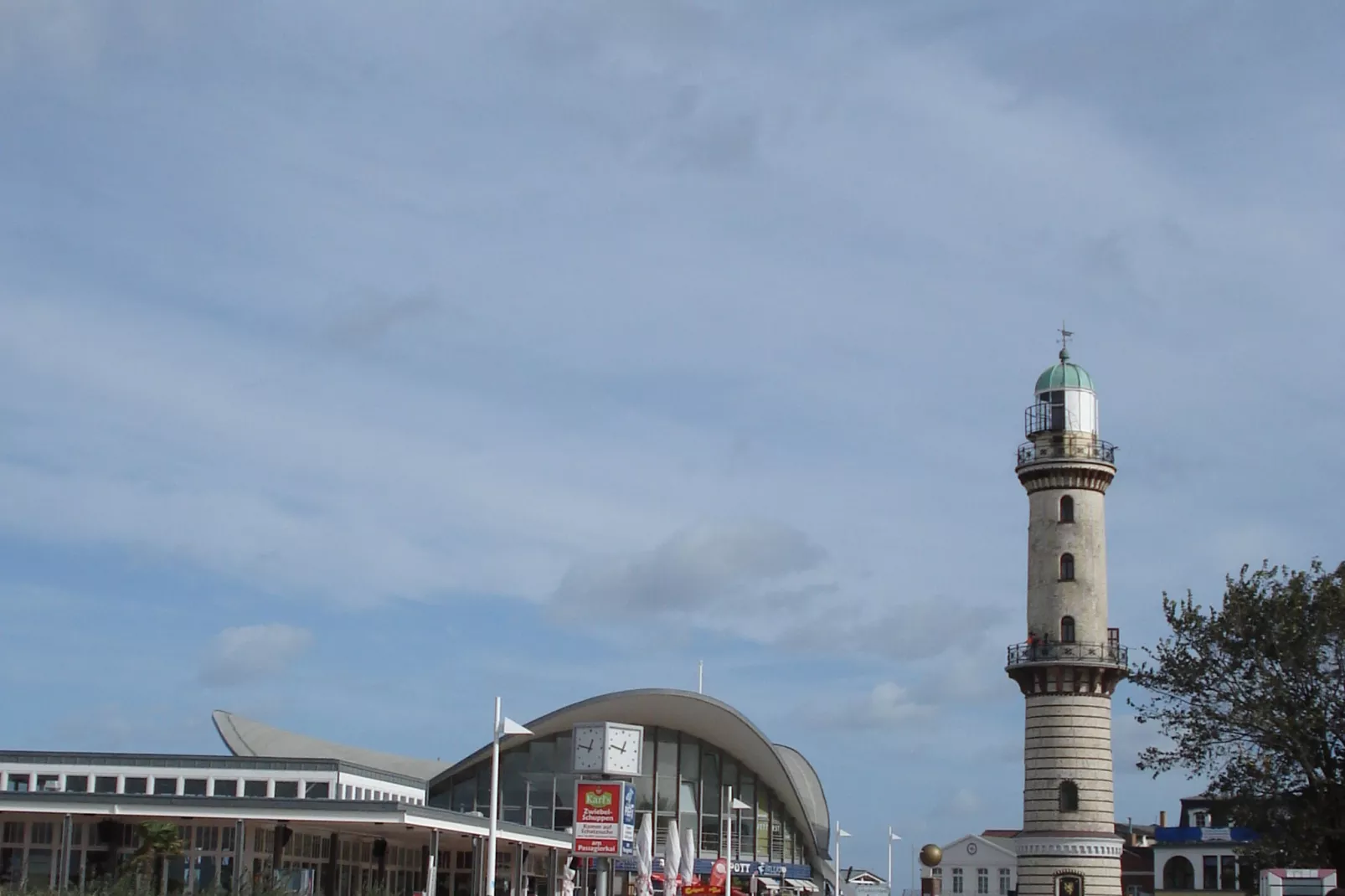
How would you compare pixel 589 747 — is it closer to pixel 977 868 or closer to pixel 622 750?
pixel 622 750

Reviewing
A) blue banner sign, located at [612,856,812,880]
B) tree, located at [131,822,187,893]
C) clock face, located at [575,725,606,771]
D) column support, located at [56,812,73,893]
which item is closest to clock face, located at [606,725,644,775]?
clock face, located at [575,725,606,771]

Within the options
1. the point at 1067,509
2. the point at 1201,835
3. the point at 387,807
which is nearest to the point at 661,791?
the point at 1067,509

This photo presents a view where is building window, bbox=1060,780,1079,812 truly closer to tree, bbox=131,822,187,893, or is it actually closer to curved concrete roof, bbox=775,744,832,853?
curved concrete roof, bbox=775,744,832,853

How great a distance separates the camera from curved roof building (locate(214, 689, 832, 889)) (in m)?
78.8

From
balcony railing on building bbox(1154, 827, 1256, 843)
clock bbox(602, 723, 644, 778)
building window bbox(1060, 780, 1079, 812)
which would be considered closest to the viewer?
clock bbox(602, 723, 644, 778)

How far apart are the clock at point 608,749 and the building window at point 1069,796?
16684 millimetres

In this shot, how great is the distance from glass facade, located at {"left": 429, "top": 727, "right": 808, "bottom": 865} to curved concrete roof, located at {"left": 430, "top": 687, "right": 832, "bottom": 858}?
56cm

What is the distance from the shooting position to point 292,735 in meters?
82.2

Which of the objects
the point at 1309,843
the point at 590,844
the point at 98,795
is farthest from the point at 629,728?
the point at 1309,843

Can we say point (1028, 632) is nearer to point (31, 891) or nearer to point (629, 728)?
point (629, 728)

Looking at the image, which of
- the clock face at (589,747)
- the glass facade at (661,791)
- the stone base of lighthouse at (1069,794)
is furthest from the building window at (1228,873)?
the clock face at (589,747)

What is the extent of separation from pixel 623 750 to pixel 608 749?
1217 mm

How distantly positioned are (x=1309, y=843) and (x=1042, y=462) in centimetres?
2507

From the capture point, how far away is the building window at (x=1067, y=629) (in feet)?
224
